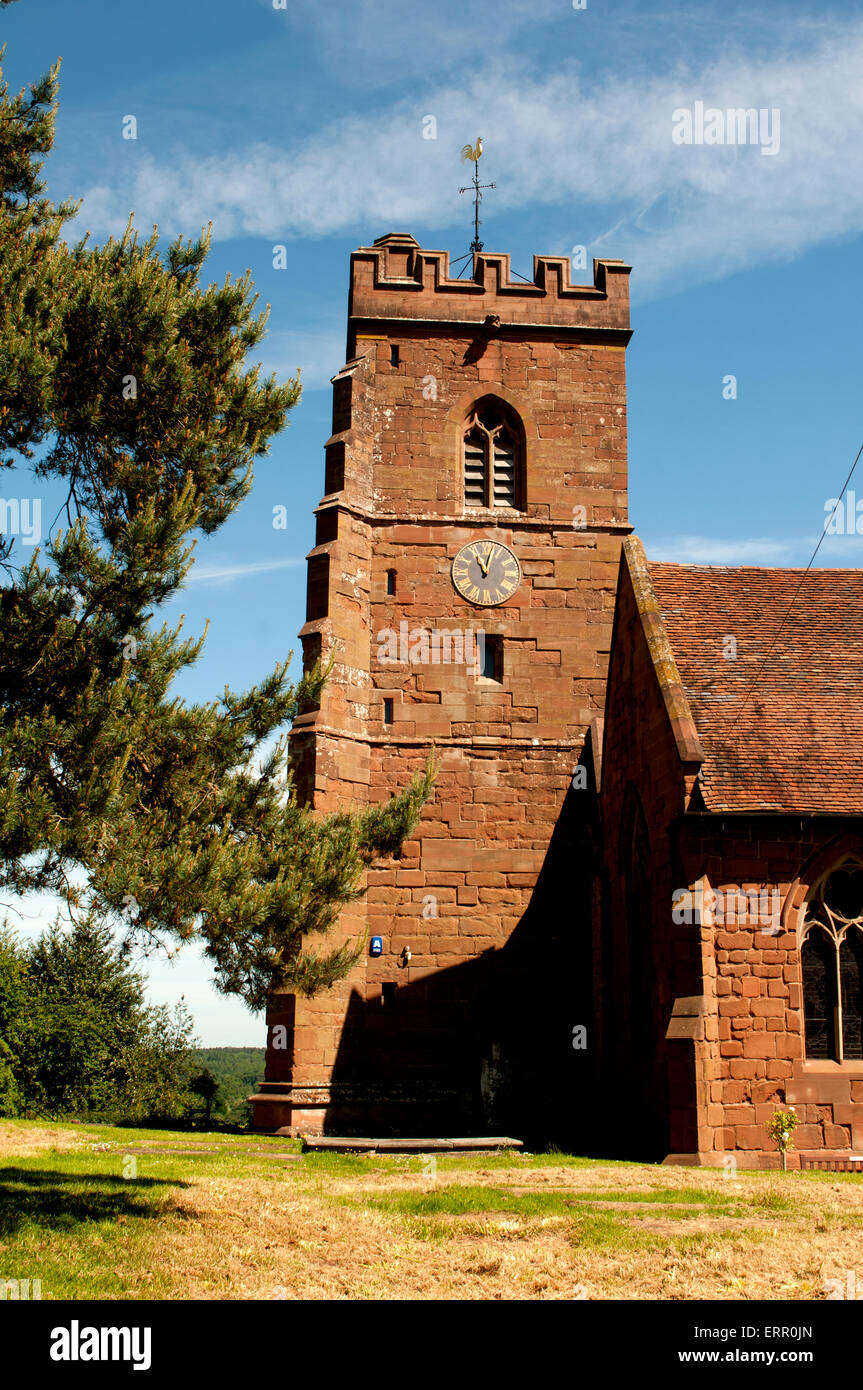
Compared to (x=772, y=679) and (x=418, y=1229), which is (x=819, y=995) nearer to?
(x=772, y=679)

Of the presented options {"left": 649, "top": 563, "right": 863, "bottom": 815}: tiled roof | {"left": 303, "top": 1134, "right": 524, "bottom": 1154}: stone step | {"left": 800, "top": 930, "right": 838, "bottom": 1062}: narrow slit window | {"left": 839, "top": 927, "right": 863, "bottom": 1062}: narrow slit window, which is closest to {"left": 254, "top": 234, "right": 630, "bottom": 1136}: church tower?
{"left": 303, "top": 1134, "right": 524, "bottom": 1154}: stone step

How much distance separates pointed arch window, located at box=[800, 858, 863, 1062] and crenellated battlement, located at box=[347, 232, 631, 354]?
41.3 ft

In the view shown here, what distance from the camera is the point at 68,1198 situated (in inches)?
404

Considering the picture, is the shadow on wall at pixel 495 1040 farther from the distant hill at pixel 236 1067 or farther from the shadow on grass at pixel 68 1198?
the distant hill at pixel 236 1067

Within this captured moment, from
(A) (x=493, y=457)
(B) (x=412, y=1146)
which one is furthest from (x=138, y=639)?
(A) (x=493, y=457)

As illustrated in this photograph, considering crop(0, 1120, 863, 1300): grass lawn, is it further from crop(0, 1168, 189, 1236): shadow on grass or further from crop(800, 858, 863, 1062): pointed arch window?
crop(800, 858, 863, 1062): pointed arch window

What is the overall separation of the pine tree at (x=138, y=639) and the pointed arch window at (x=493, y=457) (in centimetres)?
1164

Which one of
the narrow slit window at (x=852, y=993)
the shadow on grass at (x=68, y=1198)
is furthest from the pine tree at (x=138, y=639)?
the narrow slit window at (x=852, y=993)

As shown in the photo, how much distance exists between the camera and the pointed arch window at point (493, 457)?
22.9m

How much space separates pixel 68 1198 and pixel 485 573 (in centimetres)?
1410

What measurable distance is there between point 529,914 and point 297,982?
1046cm

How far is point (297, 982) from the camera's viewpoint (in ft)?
35.2

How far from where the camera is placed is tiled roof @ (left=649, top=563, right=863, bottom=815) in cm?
1520
